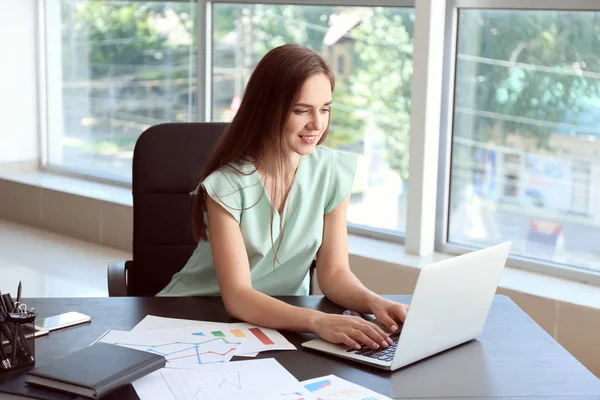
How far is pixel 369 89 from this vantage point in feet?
13.8

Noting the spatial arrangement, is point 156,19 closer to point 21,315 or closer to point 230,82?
point 230,82

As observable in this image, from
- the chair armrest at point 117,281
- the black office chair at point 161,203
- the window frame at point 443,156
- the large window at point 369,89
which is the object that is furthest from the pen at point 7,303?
the large window at point 369,89

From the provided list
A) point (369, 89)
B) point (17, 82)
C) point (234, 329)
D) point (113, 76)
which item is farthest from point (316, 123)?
point (17, 82)

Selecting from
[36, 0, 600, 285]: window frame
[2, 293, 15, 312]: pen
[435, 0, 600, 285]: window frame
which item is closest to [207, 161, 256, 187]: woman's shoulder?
[2, 293, 15, 312]: pen

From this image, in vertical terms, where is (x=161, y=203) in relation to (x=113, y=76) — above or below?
below

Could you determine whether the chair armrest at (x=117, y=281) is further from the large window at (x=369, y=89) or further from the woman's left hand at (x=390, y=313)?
the large window at (x=369, y=89)

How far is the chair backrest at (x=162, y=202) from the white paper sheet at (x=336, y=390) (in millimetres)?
1073

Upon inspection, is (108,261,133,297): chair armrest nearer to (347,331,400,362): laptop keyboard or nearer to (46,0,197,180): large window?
(347,331,400,362): laptop keyboard

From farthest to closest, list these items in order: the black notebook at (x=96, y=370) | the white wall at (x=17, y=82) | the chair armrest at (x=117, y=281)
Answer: the white wall at (x=17, y=82)
the chair armrest at (x=117, y=281)
the black notebook at (x=96, y=370)

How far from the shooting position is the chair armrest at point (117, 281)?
2.38 meters

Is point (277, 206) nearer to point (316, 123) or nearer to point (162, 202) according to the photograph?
point (316, 123)

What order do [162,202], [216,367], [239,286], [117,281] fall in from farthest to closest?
[162,202]
[117,281]
[239,286]
[216,367]

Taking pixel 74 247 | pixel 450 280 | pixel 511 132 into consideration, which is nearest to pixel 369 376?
pixel 450 280

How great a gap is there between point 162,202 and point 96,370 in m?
1.11
